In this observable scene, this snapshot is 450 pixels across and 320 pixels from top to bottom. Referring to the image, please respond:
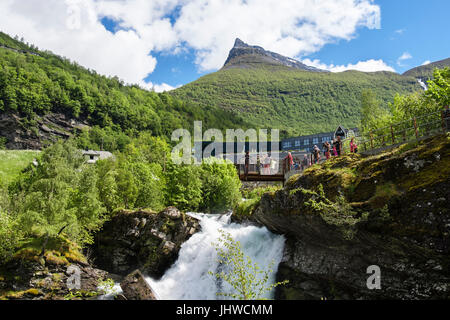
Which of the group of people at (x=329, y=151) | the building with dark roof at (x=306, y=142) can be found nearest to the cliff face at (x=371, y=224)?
the group of people at (x=329, y=151)

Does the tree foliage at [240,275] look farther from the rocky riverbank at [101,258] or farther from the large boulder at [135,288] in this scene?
the rocky riverbank at [101,258]

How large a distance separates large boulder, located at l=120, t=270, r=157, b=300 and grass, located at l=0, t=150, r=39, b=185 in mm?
50852

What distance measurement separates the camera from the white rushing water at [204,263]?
24141 millimetres

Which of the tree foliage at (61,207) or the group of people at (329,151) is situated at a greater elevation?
the group of people at (329,151)

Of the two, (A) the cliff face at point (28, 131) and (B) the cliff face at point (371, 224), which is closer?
(B) the cliff face at point (371, 224)

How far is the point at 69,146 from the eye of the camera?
65.6 metres

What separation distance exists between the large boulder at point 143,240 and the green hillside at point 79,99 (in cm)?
9989

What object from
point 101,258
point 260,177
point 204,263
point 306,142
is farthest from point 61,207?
point 306,142

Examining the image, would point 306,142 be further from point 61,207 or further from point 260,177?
point 61,207

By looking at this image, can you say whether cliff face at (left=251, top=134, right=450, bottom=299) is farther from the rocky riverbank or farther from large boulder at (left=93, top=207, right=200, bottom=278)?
large boulder at (left=93, top=207, right=200, bottom=278)

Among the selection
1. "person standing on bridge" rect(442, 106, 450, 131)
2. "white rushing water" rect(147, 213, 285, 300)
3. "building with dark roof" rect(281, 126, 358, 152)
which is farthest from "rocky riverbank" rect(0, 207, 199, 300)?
"building with dark roof" rect(281, 126, 358, 152)

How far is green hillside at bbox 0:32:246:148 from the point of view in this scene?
411 ft
